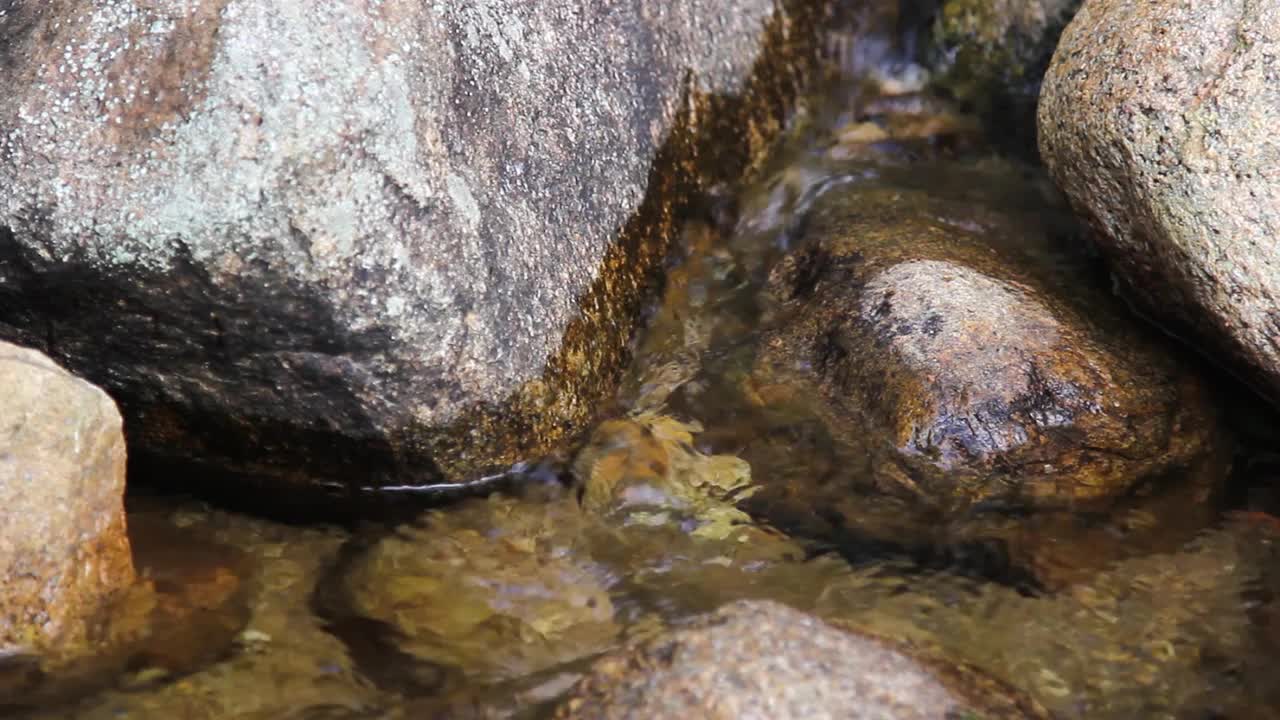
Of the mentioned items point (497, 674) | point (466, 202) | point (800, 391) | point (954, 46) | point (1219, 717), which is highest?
point (954, 46)

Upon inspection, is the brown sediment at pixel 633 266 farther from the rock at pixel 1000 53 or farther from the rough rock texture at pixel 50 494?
the rough rock texture at pixel 50 494

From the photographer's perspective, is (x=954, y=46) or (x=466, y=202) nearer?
(x=466, y=202)

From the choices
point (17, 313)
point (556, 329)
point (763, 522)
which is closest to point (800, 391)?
point (763, 522)

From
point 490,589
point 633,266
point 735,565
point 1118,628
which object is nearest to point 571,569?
point 490,589

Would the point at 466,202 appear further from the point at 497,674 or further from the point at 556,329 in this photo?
the point at 497,674

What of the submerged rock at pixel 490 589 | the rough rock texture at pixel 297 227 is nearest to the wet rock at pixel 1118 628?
the submerged rock at pixel 490 589

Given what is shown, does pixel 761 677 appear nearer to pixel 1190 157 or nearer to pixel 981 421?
pixel 981 421

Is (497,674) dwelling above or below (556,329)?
below
